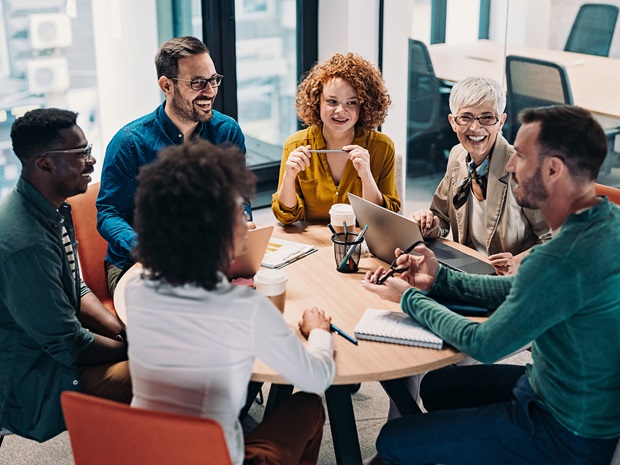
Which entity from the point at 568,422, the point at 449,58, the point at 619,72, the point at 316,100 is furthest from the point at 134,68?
the point at 568,422

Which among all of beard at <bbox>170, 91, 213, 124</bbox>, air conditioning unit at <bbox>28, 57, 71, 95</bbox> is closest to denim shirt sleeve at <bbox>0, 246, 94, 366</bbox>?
beard at <bbox>170, 91, 213, 124</bbox>

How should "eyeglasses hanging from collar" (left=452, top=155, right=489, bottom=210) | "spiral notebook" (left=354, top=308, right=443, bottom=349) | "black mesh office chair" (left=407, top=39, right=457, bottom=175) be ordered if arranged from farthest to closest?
"black mesh office chair" (left=407, top=39, right=457, bottom=175) < "eyeglasses hanging from collar" (left=452, top=155, right=489, bottom=210) < "spiral notebook" (left=354, top=308, right=443, bottom=349)

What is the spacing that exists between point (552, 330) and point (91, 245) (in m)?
1.80

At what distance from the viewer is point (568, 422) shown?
1911 millimetres

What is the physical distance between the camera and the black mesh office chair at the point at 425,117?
5.07 m

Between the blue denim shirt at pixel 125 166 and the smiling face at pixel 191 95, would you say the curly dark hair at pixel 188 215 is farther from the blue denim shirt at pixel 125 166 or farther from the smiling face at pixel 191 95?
the smiling face at pixel 191 95

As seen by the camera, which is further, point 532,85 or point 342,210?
point 532,85

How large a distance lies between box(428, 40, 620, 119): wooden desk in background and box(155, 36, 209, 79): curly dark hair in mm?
2099

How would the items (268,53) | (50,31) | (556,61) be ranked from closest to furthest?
(50,31) < (556,61) < (268,53)

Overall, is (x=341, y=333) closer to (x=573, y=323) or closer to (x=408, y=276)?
(x=408, y=276)

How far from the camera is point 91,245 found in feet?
9.98

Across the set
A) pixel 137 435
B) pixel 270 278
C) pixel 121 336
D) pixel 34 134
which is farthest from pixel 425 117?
pixel 137 435

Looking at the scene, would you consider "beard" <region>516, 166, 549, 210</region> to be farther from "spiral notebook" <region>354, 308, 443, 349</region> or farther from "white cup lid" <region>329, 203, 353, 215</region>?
"white cup lid" <region>329, 203, 353, 215</region>

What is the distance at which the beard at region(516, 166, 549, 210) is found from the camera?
198 centimetres
